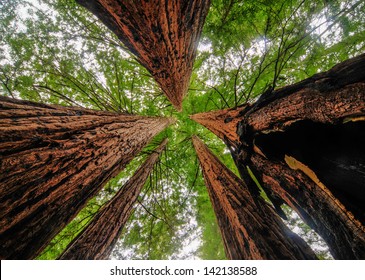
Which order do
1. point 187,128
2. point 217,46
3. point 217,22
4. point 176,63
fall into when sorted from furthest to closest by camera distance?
point 187,128 < point 217,46 < point 217,22 < point 176,63

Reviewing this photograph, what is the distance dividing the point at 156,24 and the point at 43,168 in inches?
75.6

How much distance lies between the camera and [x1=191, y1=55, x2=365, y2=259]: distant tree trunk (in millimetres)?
1038

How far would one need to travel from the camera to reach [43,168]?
1.33 metres

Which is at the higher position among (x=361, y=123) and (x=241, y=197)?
(x=361, y=123)

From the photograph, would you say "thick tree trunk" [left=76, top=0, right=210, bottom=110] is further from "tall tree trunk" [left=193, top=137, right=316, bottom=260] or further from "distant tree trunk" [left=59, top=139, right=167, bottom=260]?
"distant tree trunk" [left=59, top=139, right=167, bottom=260]

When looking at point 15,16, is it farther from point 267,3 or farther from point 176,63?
point 267,3

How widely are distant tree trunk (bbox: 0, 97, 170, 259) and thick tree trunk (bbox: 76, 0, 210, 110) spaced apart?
1.23 meters

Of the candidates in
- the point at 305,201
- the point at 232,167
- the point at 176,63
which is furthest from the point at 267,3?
the point at 232,167

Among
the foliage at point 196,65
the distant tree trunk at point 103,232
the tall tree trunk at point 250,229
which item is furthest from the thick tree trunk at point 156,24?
the distant tree trunk at point 103,232

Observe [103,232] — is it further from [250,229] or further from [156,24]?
[156,24]

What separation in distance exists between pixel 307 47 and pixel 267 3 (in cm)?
113

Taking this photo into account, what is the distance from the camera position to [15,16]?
148 inches

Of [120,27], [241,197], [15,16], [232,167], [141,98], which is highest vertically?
[15,16]

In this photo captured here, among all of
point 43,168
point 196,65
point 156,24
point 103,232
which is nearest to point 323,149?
point 43,168
